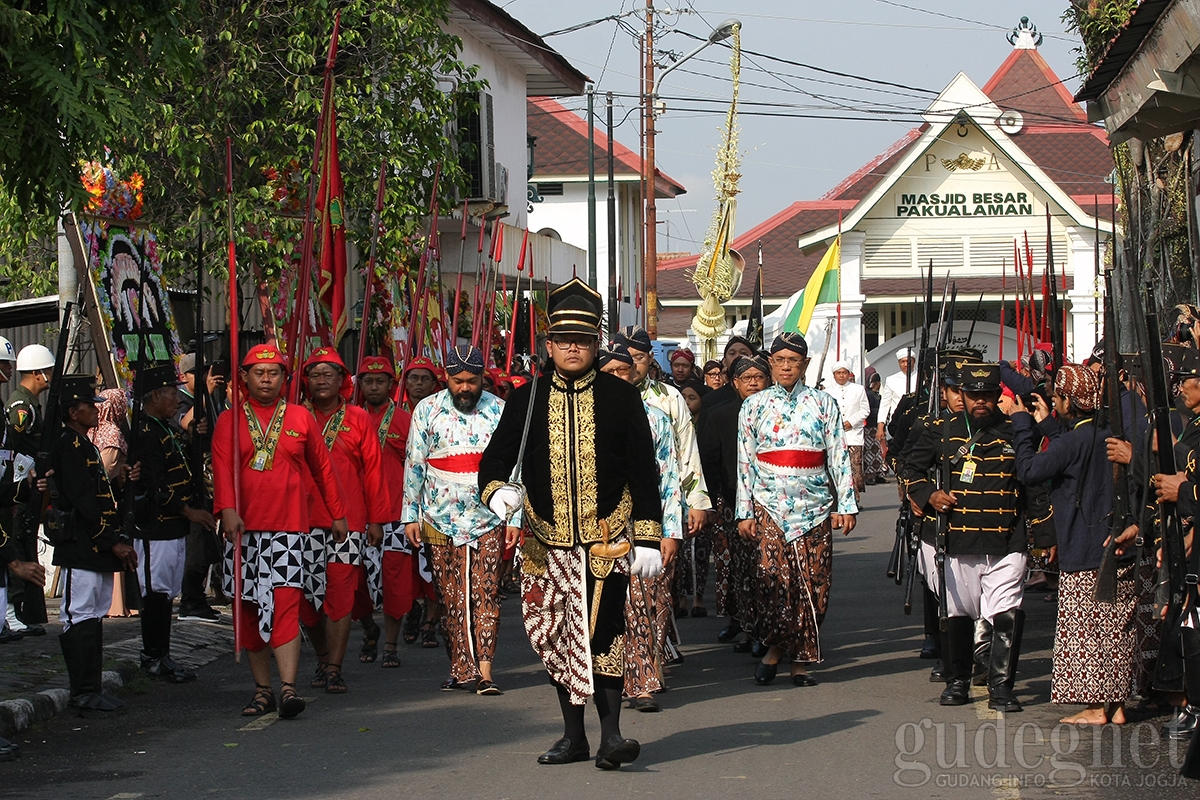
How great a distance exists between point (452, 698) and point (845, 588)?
5.70m

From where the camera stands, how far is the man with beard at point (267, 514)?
839cm

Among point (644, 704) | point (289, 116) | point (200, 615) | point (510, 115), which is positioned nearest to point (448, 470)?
point (644, 704)

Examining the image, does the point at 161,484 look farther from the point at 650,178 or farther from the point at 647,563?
the point at 650,178

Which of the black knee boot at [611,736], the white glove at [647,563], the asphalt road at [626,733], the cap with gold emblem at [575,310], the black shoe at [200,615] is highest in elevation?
the cap with gold emblem at [575,310]

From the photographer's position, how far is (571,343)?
733 centimetres

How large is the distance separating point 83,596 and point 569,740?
289 centimetres

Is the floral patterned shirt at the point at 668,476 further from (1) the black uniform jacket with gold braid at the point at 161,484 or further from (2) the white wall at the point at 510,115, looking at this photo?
(2) the white wall at the point at 510,115

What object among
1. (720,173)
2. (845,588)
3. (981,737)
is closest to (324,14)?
(845,588)

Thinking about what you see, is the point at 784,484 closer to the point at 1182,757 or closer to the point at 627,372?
the point at 627,372

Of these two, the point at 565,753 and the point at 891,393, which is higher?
the point at 891,393

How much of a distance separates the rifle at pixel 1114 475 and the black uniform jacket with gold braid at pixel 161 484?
17.6ft

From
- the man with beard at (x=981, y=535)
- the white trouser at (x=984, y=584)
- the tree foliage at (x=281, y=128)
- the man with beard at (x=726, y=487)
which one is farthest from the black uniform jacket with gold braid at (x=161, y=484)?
the white trouser at (x=984, y=584)

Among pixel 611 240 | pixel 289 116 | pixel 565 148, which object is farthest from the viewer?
pixel 565 148

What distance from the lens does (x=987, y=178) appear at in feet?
111
